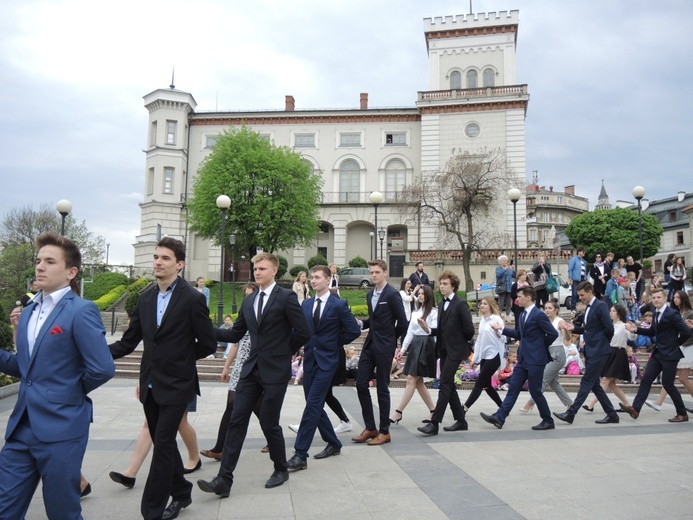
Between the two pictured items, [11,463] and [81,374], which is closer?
[11,463]

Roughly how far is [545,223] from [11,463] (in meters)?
111

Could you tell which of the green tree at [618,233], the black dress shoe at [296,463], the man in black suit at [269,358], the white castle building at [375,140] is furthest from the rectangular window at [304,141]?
the black dress shoe at [296,463]

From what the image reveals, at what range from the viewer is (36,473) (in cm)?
312

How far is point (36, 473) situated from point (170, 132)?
151ft

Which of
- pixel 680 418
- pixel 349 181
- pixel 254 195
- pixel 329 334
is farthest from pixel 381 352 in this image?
pixel 349 181

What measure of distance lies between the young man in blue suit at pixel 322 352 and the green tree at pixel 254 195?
2939cm

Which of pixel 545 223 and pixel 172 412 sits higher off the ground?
pixel 545 223

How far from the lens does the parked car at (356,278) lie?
3528cm

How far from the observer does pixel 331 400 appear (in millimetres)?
6883

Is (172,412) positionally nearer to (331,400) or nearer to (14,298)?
(331,400)

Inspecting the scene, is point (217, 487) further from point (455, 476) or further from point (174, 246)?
point (455, 476)

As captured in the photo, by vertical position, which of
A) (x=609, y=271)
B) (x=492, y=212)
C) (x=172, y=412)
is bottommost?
(x=172, y=412)

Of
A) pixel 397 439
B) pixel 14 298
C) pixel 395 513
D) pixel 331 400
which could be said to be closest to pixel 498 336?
pixel 397 439

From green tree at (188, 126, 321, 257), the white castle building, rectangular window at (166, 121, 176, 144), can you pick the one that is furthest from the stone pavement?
rectangular window at (166, 121, 176, 144)
